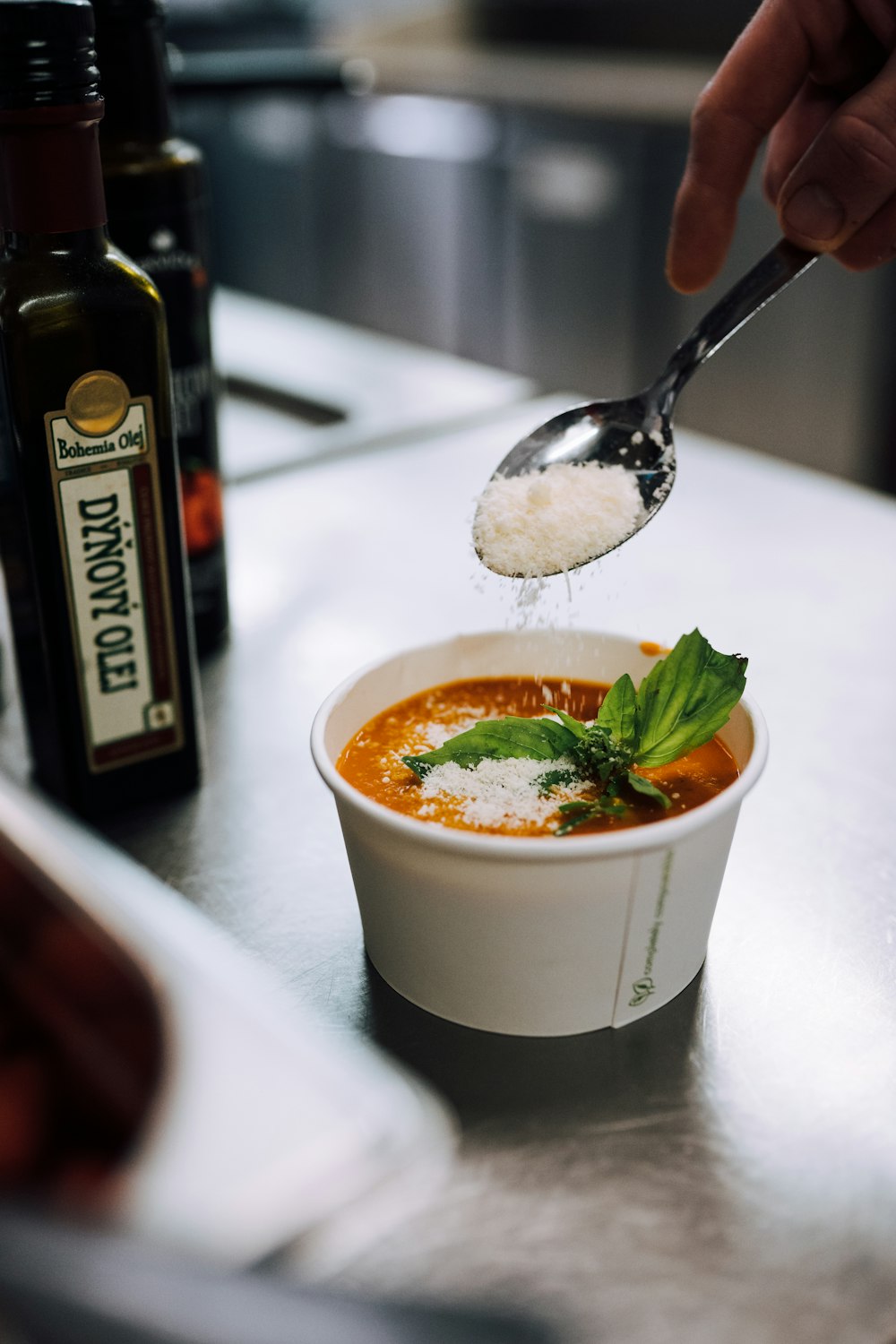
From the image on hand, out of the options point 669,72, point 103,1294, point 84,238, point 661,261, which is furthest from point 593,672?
point 669,72

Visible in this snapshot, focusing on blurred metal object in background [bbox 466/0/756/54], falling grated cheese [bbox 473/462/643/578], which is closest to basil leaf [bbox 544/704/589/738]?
falling grated cheese [bbox 473/462/643/578]

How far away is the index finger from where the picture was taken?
88 cm

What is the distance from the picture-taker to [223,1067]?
1.26ft

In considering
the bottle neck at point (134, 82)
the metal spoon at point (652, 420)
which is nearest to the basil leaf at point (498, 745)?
the metal spoon at point (652, 420)

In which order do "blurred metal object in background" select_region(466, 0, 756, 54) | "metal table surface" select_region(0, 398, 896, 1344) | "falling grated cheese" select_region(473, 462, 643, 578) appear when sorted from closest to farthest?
"metal table surface" select_region(0, 398, 896, 1344) → "falling grated cheese" select_region(473, 462, 643, 578) → "blurred metal object in background" select_region(466, 0, 756, 54)

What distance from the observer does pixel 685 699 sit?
655 mm

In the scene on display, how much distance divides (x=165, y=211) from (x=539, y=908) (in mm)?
539

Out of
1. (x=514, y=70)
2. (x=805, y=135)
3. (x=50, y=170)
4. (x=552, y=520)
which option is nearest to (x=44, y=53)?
(x=50, y=170)

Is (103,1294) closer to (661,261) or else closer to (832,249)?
(832,249)

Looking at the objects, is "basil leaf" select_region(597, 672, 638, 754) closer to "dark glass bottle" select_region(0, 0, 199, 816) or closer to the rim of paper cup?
the rim of paper cup

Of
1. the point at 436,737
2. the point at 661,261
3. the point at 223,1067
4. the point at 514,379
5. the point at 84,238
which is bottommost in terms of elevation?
the point at 661,261

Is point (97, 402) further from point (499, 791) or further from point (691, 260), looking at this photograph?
point (691, 260)

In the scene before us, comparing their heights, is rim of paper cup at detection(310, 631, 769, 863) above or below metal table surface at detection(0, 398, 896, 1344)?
above

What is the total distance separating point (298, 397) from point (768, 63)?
0.88m
